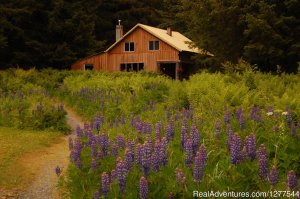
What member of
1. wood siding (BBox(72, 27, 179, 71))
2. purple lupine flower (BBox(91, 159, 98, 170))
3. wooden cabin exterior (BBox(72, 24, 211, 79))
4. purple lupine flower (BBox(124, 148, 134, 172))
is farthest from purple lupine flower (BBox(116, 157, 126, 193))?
wood siding (BBox(72, 27, 179, 71))

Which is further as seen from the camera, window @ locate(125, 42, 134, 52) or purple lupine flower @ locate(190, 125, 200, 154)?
window @ locate(125, 42, 134, 52)

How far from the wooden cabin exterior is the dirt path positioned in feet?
89.1

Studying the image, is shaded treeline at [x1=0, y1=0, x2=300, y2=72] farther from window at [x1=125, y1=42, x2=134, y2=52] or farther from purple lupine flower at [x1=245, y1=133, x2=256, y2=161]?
purple lupine flower at [x1=245, y1=133, x2=256, y2=161]

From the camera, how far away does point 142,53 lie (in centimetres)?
4062

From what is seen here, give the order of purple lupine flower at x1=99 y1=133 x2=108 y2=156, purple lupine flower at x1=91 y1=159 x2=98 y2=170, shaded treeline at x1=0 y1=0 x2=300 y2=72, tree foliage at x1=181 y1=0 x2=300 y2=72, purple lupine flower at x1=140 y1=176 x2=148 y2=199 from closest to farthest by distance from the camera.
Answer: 1. purple lupine flower at x1=140 y1=176 x2=148 y2=199
2. purple lupine flower at x1=91 y1=159 x2=98 y2=170
3. purple lupine flower at x1=99 y1=133 x2=108 y2=156
4. tree foliage at x1=181 y1=0 x2=300 y2=72
5. shaded treeline at x1=0 y1=0 x2=300 y2=72

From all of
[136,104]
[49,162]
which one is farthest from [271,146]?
[136,104]

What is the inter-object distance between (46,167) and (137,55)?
32.5m

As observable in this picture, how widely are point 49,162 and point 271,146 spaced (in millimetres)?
5313

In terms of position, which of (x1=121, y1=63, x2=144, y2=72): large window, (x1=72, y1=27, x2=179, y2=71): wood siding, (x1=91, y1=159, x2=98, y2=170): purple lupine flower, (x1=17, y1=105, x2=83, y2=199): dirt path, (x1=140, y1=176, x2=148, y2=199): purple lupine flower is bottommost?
(x1=17, y1=105, x2=83, y2=199): dirt path

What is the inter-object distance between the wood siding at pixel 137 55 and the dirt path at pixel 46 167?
89.8 ft

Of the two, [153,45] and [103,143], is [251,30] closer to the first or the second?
[103,143]

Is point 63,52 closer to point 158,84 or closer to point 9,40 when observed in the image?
point 9,40

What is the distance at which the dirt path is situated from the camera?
7334mm

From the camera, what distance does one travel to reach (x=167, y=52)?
3869 cm
